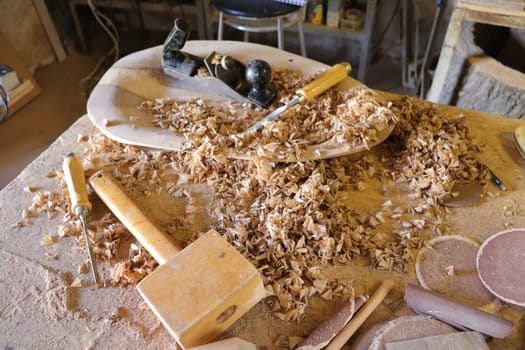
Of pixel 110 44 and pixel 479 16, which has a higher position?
pixel 479 16

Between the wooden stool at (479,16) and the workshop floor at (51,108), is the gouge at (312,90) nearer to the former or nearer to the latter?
the wooden stool at (479,16)

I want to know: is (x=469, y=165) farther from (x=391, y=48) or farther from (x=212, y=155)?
(x=391, y=48)

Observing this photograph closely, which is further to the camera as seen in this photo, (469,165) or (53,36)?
(53,36)

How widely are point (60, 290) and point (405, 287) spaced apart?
2.40ft

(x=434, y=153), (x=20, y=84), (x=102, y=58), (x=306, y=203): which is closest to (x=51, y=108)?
(x=20, y=84)

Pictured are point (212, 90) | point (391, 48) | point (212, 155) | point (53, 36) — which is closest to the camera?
point (212, 155)

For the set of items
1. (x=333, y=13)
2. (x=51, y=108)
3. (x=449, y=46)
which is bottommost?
(x=51, y=108)

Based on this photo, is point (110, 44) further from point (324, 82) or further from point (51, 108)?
point (324, 82)

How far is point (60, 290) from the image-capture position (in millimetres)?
885

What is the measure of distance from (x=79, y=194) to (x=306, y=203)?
1.75 ft

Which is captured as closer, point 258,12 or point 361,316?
point 361,316

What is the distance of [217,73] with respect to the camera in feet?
4.15

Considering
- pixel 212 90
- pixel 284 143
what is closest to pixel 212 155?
pixel 284 143

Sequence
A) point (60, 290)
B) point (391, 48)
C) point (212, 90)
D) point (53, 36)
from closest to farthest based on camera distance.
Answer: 1. point (60, 290)
2. point (212, 90)
3. point (53, 36)
4. point (391, 48)
